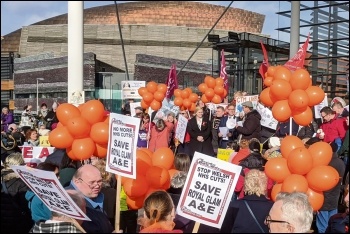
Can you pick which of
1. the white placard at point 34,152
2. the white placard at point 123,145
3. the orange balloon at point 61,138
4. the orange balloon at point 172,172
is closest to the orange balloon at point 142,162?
the orange balloon at point 172,172

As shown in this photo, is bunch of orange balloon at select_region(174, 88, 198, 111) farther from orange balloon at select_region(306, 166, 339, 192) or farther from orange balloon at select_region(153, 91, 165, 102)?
orange balloon at select_region(306, 166, 339, 192)

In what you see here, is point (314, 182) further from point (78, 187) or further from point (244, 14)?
point (244, 14)

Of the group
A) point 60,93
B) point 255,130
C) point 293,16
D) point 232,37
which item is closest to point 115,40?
point 60,93

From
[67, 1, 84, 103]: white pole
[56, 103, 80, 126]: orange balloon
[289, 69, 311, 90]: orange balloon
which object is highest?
[67, 1, 84, 103]: white pole

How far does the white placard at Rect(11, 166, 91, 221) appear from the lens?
3262mm

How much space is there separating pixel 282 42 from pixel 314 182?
15853 mm

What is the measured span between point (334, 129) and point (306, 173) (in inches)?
165

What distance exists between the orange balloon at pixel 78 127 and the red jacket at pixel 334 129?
177 inches

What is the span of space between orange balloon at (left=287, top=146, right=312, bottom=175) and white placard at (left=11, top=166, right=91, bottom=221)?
2090 mm

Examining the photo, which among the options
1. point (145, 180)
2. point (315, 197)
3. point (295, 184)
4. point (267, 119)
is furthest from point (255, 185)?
point (267, 119)

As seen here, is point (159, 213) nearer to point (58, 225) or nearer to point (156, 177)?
point (58, 225)

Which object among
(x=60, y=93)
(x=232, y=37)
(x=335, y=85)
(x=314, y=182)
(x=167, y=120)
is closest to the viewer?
(x=314, y=182)

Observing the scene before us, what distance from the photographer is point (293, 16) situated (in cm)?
1238

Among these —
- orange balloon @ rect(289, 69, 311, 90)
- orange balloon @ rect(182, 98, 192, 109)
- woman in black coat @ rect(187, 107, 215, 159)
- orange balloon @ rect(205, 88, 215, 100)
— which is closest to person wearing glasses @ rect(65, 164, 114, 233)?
orange balloon @ rect(289, 69, 311, 90)
